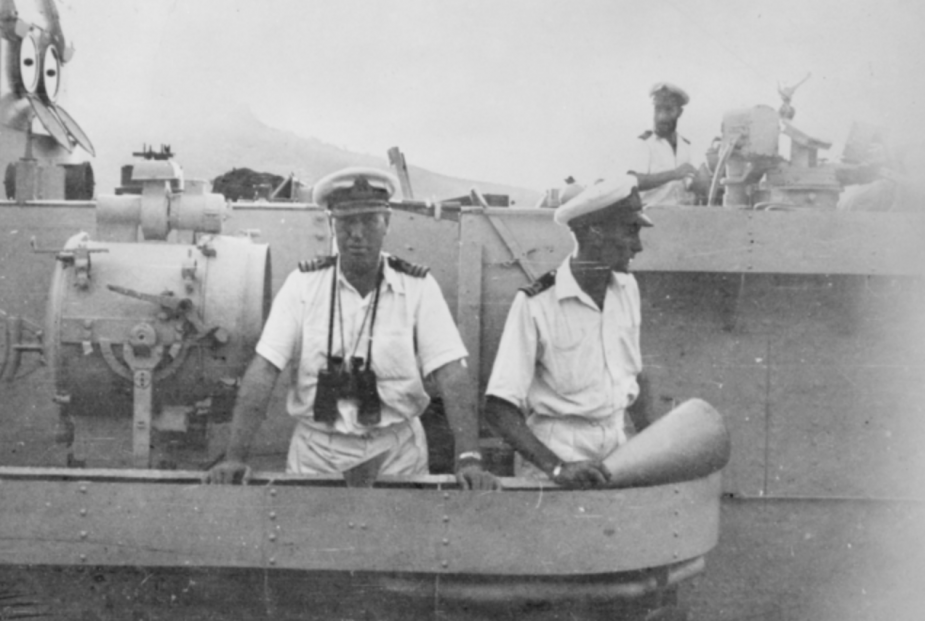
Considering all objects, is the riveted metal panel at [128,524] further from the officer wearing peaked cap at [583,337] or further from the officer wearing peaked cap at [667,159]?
the officer wearing peaked cap at [667,159]

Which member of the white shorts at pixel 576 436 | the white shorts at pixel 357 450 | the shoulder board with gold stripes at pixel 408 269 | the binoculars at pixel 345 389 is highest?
the shoulder board with gold stripes at pixel 408 269

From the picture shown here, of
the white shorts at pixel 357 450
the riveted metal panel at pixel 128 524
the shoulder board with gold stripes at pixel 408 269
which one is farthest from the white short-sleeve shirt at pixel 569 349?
the riveted metal panel at pixel 128 524

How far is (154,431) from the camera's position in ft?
13.9

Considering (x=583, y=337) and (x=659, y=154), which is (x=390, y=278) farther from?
(x=659, y=154)

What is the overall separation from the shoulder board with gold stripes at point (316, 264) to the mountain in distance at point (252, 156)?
2114mm

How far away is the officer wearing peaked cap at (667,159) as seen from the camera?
565 centimetres

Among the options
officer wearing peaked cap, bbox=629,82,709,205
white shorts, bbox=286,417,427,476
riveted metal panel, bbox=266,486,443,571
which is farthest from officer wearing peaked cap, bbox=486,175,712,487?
officer wearing peaked cap, bbox=629,82,709,205

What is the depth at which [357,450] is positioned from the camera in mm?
3984

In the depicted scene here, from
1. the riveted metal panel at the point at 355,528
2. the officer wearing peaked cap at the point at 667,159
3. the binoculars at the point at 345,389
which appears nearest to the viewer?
the riveted metal panel at the point at 355,528

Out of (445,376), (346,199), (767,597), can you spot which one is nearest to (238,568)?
(445,376)

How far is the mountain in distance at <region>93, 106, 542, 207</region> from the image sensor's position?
23.5 feet

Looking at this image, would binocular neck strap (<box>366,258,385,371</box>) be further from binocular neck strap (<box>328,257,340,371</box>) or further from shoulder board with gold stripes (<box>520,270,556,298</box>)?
shoulder board with gold stripes (<box>520,270,556,298</box>)

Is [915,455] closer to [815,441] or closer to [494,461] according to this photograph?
[815,441]

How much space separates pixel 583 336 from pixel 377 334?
0.73 metres
